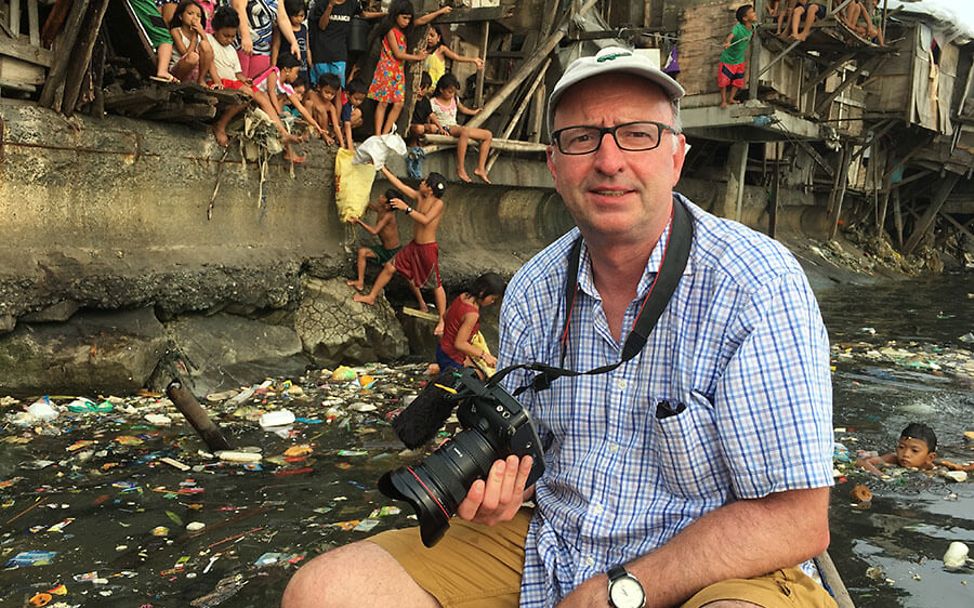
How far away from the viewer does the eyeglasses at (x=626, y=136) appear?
2.01 metres

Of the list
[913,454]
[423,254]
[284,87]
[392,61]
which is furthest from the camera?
[392,61]

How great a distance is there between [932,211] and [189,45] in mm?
22656

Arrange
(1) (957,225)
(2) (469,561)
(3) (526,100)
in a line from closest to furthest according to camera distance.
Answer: (2) (469,561), (3) (526,100), (1) (957,225)

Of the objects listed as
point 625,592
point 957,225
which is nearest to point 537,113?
point 625,592

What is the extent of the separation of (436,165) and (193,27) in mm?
3668

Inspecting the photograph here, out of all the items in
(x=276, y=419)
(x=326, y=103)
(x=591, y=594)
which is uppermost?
(x=326, y=103)

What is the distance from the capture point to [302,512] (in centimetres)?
450

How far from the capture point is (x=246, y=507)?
4.50 metres

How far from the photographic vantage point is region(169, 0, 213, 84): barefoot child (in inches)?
275

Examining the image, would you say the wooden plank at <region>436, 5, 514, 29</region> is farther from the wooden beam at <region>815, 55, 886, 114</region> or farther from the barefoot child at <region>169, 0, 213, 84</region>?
the wooden beam at <region>815, 55, 886, 114</region>

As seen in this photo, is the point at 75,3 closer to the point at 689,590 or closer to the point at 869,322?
the point at 689,590

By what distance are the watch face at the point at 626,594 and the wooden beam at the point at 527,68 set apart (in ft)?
31.6

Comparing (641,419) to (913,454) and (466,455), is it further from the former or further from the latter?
(913,454)

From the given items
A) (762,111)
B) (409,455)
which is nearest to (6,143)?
(409,455)
